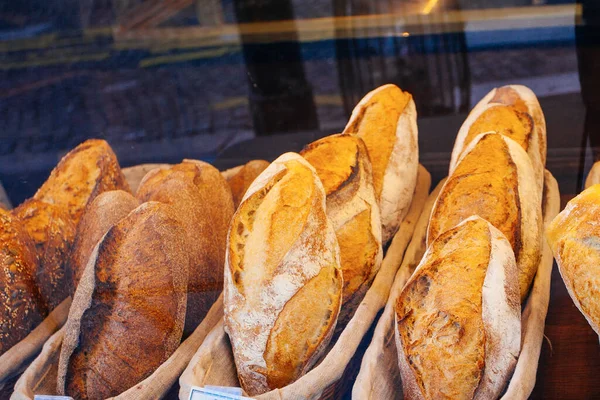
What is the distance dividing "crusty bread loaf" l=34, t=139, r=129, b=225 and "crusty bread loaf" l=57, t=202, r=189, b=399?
0.37 m

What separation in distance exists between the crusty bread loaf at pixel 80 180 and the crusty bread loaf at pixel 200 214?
110 mm

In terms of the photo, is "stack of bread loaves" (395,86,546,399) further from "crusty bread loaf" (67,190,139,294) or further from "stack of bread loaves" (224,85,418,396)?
"crusty bread loaf" (67,190,139,294)

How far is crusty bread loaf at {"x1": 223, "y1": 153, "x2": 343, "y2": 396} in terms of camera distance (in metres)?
1.35

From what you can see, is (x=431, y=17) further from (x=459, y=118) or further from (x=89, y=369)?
(x=89, y=369)

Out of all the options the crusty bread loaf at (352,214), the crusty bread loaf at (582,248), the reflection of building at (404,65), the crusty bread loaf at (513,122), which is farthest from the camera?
the reflection of building at (404,65)

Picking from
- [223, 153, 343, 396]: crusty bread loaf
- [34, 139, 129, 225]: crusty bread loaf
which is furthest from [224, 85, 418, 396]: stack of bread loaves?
[34, 139, 129, 225]: crusty bread loaf

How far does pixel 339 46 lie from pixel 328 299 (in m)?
0.99

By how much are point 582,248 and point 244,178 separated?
3.13ft

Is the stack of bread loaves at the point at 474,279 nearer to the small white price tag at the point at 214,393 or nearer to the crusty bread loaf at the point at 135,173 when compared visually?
the small white price tag at the point at 214,393

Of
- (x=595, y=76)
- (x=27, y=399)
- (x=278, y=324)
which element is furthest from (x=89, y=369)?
(x=595, y=76)

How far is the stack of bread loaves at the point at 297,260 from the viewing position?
A: 136 cm

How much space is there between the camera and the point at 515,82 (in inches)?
73.7

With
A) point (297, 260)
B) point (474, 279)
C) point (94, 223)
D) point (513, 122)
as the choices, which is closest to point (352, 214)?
point (297, 260)

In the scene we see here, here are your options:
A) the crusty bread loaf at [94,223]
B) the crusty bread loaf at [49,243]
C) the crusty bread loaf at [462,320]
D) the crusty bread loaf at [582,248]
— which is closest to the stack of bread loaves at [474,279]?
the crusty bread loaf at [462,320]
